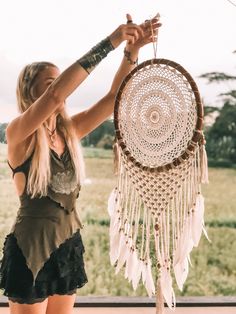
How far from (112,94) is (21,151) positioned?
0.37 metres

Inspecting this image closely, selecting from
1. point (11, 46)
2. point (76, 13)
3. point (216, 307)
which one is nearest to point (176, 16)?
point (76, 13)

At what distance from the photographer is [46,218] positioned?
160 cm

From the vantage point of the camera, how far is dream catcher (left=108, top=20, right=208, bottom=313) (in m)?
1.47

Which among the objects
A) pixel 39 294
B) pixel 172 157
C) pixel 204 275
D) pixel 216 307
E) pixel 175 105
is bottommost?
pixel 216 307

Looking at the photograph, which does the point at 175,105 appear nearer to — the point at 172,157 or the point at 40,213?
the point at 172,157

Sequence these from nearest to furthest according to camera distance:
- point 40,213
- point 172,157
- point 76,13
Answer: point 172,157 → point 40,213 → point 76,13

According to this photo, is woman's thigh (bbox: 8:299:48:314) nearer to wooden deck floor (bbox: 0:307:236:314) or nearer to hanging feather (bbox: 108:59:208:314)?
hanging feather (bbox: 108:59:208:314)

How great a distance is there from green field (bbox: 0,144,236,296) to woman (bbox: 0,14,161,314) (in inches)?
30.9

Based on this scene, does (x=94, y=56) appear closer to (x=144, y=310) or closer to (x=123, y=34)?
(x=123, y=34)

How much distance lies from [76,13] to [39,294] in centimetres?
139

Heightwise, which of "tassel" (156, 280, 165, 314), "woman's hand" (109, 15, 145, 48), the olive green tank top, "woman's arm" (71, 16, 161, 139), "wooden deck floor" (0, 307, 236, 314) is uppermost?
"woman's hand" (109, 15, 145, 48)

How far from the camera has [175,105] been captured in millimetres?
1501

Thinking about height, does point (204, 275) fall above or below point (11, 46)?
below

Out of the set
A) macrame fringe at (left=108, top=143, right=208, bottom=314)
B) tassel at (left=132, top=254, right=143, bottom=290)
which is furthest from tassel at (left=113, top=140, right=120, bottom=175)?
tassel at (left=132, top=254, right=143, bottom=290)
